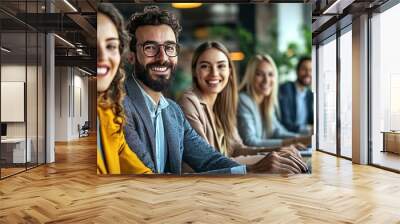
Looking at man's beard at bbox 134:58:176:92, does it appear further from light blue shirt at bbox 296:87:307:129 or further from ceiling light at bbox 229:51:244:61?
light blue shirt at bbox 296:87:307:129

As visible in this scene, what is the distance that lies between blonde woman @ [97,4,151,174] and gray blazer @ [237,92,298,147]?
1.58m

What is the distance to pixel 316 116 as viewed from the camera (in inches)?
474

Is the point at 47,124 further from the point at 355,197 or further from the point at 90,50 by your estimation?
the point at 355,197

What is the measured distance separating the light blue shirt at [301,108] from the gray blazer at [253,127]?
0.84 feet

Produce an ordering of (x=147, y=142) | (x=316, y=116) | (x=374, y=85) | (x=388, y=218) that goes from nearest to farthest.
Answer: (x=388, y=218)
(x=147, y=142)
(x=374, y=85)
(x=316, y=116)

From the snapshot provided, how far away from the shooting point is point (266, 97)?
6.55m

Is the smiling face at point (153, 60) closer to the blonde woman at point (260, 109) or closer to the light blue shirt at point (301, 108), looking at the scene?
the blonde woman at point (260, 109)

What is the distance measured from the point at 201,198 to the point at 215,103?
6.19ft

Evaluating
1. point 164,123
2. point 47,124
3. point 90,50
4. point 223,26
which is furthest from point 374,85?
point 90,50

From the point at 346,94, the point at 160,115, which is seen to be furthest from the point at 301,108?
the point at 346,94

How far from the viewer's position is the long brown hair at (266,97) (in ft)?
21.5

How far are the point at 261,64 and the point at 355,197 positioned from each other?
2456 mm

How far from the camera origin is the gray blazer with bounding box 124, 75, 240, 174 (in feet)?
21.0

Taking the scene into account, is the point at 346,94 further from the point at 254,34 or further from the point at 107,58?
the point at 107,58
